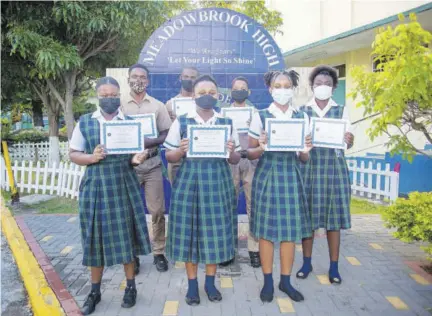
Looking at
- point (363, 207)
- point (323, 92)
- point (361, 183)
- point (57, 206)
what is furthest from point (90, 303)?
point (361, 183)

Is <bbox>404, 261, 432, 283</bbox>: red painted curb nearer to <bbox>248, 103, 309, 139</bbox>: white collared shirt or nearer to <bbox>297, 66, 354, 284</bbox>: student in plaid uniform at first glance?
<bbox>297, 66, 354, 284</bbox>: student in plaid uniform

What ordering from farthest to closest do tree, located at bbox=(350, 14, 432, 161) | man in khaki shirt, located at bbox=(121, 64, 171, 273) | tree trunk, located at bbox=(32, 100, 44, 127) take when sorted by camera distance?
tree trunk, located at bbox=(32, 100, 44, 127) → man in khaki shirt, located at bbox=(121, 64, 171, 273) → tree, located at bbox=(350, 14, 432, 161)

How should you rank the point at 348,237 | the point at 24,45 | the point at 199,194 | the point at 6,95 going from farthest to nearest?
the point at 6,95 < the point at 24,45 < the point at 348,237 < the point at 199,194

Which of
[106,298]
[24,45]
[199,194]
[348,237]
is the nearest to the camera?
[199,194]

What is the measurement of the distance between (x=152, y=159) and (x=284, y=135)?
5.31 ft

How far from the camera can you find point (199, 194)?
10.9ft

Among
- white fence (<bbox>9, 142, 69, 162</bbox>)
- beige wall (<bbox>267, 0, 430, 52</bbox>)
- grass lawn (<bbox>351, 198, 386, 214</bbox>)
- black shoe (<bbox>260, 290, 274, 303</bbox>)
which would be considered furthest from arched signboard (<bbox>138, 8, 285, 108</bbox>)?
white fence (<bbox>9, 142, 69, 162</bbox>)

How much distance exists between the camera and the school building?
9016 millimetres

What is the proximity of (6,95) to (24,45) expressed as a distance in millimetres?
4507

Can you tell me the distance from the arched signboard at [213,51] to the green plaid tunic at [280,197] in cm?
186

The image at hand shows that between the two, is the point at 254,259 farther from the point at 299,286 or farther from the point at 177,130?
the point at 177,130

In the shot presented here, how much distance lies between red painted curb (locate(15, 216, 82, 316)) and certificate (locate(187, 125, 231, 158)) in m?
1.74

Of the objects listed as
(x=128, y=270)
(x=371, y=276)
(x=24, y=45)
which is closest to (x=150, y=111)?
(x=128, y=270)

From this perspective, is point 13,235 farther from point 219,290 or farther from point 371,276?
point 371,276
